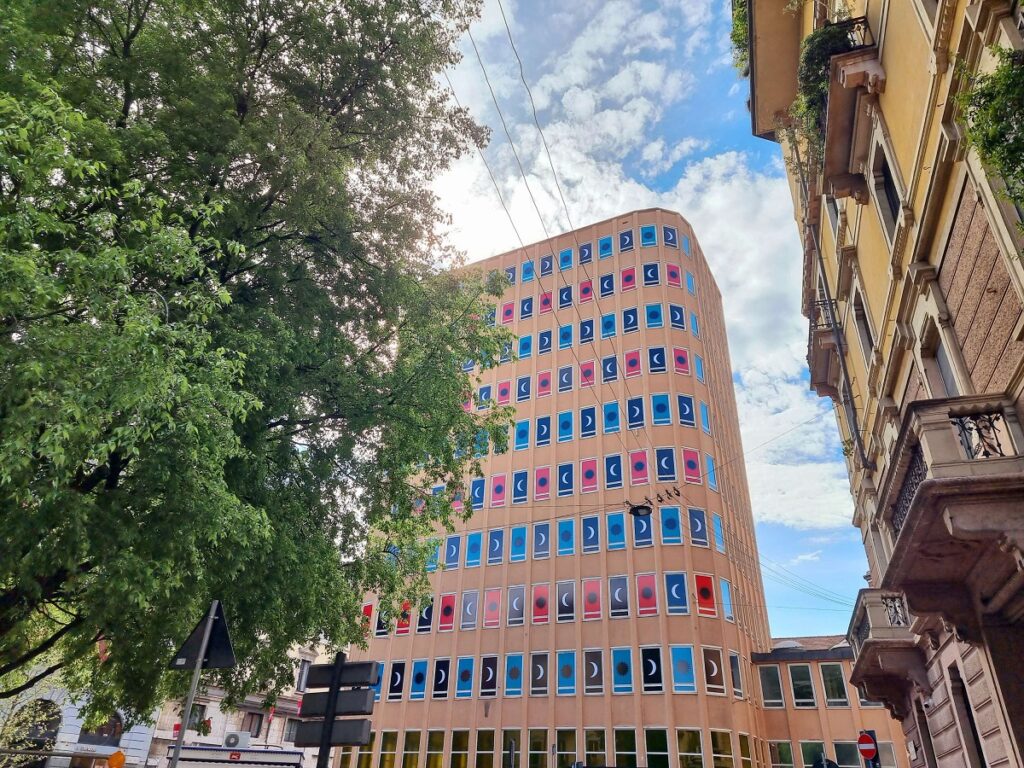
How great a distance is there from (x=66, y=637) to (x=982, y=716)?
14326 millimetres

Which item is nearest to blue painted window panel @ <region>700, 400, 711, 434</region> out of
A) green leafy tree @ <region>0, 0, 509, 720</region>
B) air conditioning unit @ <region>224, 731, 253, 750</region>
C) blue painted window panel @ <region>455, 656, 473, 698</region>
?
blue painted window panel @ <region>455, 656, 473, 698</region>

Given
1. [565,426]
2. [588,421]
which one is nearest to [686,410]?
[588,421]

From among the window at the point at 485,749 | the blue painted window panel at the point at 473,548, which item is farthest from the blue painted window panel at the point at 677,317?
the window at the point at 485,749

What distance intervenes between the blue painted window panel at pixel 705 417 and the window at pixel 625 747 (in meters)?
15.9

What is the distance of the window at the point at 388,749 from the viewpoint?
3397 centimetres

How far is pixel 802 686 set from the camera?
32031 millimetres

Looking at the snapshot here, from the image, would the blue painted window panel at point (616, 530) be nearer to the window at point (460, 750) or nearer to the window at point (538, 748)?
the window at point (538, 748)

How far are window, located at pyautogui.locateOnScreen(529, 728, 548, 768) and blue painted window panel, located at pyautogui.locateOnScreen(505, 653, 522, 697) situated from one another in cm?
194

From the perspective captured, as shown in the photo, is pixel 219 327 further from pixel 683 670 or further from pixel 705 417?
pixel 705 417

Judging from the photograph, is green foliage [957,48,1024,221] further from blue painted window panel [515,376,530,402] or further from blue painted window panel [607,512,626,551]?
blue painted window panel [515,376,530,402]

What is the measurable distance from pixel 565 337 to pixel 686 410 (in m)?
9.38

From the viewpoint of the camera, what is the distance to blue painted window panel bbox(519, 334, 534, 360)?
138 ft

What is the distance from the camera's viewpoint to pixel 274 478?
1109 centimetres

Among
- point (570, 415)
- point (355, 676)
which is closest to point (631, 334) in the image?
point (570, 415)
